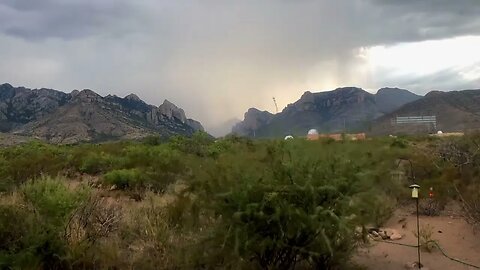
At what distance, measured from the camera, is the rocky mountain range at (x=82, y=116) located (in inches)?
3588

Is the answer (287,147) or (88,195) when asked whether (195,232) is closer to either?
(287,147)

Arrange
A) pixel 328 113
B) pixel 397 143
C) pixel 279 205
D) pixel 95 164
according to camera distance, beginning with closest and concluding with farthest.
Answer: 1. pixel 279 205
2. pixel 397 143
3. pixel 95 164
4. pixel 328 113

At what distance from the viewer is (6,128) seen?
337 feet

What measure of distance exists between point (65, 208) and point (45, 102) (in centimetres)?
11405

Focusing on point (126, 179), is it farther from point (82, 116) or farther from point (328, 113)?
point (82, 116)

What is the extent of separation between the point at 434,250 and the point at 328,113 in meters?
54.9

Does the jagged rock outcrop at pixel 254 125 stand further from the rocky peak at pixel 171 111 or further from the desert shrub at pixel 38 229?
the rocky peak at pixel 171 111

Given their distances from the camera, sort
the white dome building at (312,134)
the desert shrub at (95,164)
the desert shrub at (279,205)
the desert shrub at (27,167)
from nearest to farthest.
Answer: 1. the desert shrub at (279,205)
2. the white dome building at (312,134)
3. the desert shrub at (27,167)
4. the desert shrub at (95,164)

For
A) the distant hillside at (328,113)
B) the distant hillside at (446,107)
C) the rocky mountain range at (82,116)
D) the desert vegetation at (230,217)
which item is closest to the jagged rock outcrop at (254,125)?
the distant hillside at (328,113)

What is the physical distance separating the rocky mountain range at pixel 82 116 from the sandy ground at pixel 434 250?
6614cm

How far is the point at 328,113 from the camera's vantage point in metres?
67.6

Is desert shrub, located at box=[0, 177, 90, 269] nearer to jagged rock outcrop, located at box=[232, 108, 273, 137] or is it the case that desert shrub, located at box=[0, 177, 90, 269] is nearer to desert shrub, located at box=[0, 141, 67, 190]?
jagged rock outcrop, located at box=[232, 108, 273, 137]

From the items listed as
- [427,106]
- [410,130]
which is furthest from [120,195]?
[427,106]

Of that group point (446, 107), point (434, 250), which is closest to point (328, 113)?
point (446, 107)
